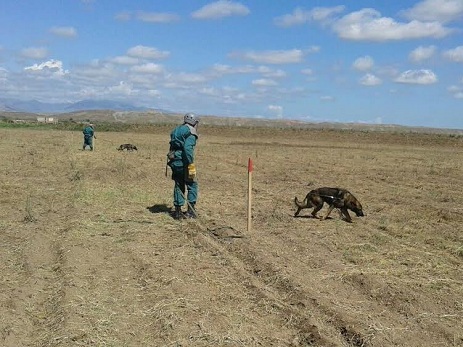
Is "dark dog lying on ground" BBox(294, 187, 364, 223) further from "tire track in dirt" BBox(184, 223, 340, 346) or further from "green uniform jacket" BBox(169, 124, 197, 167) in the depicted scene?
"tire track in dirt" BBox(184, 223, 340, 346)

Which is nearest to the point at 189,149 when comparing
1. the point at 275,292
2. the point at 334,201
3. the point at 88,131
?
the point at 334,201

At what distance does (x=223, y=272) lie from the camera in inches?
289

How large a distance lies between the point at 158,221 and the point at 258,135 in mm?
52036

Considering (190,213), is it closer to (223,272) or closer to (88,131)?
(223,272)

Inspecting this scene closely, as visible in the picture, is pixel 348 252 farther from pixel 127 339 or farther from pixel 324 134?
pixel 324 134

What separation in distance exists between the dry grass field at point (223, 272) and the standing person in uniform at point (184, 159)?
0.45 meters

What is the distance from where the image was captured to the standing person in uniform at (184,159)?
10.9 metres

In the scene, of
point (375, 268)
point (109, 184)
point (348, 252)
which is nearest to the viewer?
point (375, 268)

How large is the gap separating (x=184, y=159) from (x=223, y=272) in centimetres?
407

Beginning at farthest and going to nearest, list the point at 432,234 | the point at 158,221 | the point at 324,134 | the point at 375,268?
the point at 324,134, the point at 158,221, the point at 432,234, the point at 375,268

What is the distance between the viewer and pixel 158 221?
10.8 meters

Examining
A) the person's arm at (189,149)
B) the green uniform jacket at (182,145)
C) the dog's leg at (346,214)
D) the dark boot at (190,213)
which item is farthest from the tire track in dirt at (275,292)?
the dog's leg at (346,214)

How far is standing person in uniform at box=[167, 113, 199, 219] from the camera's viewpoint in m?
10.9

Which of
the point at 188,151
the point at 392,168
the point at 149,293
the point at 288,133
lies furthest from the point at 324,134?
the point at 149,293
